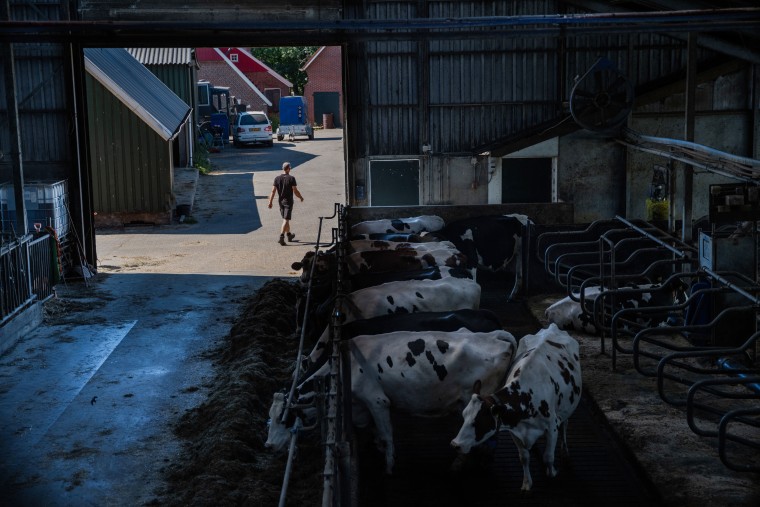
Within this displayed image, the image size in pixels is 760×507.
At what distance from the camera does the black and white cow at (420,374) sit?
1012 cm

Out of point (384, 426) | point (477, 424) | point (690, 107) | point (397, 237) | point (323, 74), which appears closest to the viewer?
point (477, 424)

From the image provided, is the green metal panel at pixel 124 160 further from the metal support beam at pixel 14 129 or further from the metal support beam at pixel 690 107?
the metal support beam at pixel 690 107

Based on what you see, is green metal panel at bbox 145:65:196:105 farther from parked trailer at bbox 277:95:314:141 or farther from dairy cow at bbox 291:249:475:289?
dairy cow at bbox 291:249:475:289

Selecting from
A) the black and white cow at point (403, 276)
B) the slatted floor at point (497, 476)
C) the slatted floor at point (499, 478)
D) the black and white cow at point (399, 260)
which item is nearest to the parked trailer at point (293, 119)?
the black and white cow at point (399, 260)

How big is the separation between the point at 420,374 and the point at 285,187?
602 inches

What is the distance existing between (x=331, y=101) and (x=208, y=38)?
4499 cm

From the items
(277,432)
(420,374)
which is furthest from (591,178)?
(277,432)

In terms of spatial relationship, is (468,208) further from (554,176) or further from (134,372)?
(134,372)

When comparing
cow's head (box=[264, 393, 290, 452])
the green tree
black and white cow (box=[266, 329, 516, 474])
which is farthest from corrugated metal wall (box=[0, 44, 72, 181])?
the green tree

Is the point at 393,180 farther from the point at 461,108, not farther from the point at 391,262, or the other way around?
the point at 391,262

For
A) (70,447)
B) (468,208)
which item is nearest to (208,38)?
(468,208)

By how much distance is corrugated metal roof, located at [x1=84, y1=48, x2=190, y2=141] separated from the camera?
27688 millimetres

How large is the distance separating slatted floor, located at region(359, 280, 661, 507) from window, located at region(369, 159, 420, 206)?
1158 cm

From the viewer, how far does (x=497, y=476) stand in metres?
9.80
